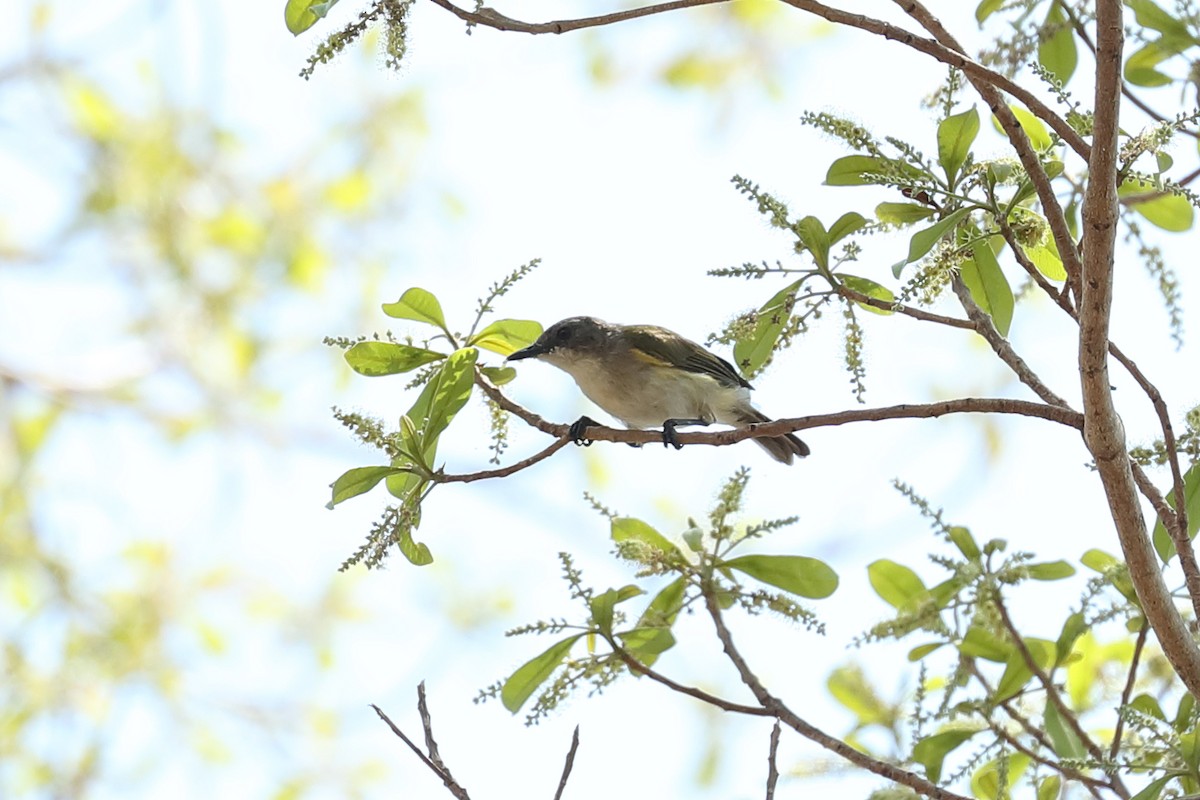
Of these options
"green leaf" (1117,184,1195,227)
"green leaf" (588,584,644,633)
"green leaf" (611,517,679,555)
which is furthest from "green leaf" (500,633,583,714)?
"green leaf" (1117,184,1195,227)

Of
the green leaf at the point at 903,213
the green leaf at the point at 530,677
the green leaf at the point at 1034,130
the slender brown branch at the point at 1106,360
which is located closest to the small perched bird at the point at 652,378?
the green leaf at the point at 530,677

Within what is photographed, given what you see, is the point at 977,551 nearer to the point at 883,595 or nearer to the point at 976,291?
the point at 883,595

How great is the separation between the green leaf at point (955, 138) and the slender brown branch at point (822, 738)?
83 centimetres

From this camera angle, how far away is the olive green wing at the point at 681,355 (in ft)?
12.6

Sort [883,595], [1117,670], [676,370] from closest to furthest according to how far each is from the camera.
Answer: [883,595] → [1117,670] → [676,370]

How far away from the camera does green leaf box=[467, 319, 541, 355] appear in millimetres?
2246

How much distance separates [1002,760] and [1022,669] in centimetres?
33

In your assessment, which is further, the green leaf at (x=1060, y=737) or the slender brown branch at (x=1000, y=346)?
the green leaf at (x=1060, y=737)

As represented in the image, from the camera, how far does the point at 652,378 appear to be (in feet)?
12.4

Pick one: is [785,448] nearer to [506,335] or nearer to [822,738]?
[506,335]

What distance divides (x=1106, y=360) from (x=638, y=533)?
1.01 metres

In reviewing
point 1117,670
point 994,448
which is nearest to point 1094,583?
point 1117,670

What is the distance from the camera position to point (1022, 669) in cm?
221

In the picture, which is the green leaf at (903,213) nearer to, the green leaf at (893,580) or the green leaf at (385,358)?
the green leaf at (385,358)
